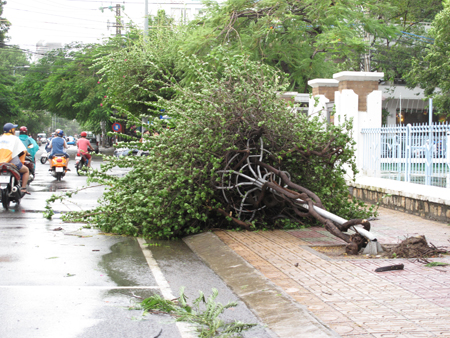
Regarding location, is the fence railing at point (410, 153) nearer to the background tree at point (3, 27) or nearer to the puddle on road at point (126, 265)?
the puddle on road at point (126, 265)

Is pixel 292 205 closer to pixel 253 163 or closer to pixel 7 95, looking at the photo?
pixel 253 163

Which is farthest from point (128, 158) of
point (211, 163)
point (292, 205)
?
point (292, 205)

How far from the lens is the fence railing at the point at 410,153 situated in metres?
10.3

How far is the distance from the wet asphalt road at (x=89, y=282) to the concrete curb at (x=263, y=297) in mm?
122

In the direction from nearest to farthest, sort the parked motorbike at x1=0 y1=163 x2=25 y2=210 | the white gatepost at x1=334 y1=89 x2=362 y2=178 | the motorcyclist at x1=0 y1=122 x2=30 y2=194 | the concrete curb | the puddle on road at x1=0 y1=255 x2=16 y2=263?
the concrete curb < the puddle on road at x1=0 y1=255 x2=16 y2=263 < the parked motorbike at x1=0 y1=163 x2=25 y2=210 < the motorcyclist at x1=0 y1=122 x2=30 y2=194 < the white gatepost at x1=334 y1=89 x2=362 y2=178

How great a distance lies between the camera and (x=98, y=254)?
7.63 m

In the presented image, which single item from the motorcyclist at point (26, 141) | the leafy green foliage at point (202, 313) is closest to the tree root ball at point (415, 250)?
the leafy green foliage at point (202, 313)

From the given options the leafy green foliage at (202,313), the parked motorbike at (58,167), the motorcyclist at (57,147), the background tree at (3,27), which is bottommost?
the leafy green foliage at (202,313)

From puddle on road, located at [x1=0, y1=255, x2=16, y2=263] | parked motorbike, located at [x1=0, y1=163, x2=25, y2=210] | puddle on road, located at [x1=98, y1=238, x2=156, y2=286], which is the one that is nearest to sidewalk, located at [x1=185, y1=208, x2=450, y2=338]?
puddle on road, located at [x1=98, y1=238, x2=156, y2=286]

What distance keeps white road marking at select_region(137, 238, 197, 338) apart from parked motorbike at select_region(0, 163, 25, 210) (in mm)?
4442

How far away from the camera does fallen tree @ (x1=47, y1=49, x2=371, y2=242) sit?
8648mm

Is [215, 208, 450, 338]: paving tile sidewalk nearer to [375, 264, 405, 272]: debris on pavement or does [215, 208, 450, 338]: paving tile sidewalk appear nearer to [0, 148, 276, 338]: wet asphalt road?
[375, 264, 405, 272]: debris on pavement

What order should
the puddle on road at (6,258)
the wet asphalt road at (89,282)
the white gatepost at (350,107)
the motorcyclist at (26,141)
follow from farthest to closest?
the motorcyclist at (26,141) < the white gatepost at (350,107) < the puddle on road at (6,258) < the wet asphalt road at (89,282)

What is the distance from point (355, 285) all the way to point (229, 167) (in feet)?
12.6
